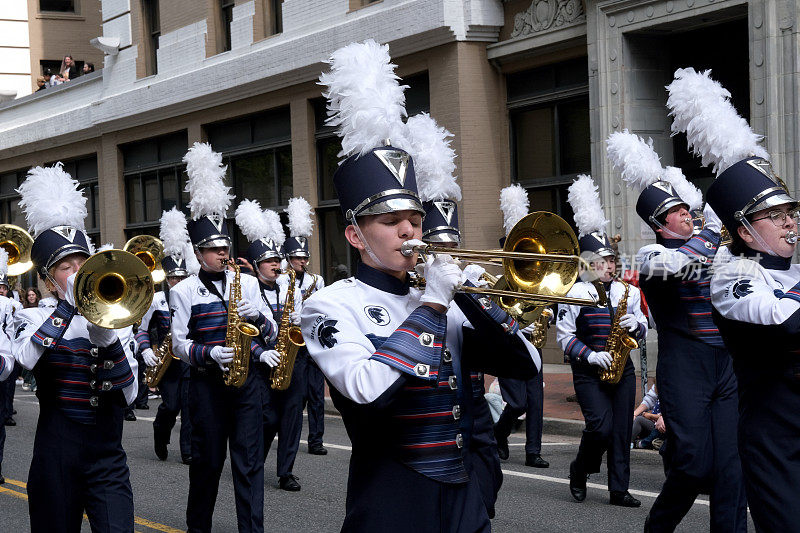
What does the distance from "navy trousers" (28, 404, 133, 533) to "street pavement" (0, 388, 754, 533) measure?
2.18 metres

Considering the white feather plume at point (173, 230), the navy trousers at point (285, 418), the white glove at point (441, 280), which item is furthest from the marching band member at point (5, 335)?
the white glove at point (441, 280)

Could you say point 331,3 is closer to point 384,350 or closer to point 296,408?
point 296,408

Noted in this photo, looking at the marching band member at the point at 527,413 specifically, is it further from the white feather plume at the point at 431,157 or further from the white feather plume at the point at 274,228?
Answer: the white feather plume at the point at 274,228

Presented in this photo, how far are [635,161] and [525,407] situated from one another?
3.63 meters

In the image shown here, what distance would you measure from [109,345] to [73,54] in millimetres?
32881

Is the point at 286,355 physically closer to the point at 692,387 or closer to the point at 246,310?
the point at 246,310

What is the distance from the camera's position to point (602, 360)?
30.3 ft

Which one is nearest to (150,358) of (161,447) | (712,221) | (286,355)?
(161,447)

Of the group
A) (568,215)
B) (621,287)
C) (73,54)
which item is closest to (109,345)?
(621,287)

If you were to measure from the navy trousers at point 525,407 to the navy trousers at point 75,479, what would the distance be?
16.4 feet

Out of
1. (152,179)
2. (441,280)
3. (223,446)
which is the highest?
(152,179)

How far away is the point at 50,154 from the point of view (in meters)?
31.2

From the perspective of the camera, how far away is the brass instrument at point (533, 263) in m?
4.06

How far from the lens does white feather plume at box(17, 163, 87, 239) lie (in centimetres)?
721
